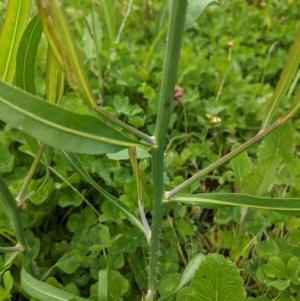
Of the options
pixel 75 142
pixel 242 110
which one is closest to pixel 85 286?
pixel 75 142

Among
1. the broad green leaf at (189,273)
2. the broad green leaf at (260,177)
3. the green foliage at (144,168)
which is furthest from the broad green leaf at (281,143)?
the broad green leaf at (189,273)

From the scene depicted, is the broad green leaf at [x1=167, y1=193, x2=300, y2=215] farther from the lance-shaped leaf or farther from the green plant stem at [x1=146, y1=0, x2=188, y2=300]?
the lance-shaped leaf

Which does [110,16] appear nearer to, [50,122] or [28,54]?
[28,54]

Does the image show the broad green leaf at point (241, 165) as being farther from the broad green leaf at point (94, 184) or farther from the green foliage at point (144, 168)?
the broad green leaf at point (94, 184)

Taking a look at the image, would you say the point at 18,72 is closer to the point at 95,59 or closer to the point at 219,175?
the point at 219,175

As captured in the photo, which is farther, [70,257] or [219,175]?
[219,175]

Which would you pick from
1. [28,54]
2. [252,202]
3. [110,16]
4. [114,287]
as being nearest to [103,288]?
[114,287]

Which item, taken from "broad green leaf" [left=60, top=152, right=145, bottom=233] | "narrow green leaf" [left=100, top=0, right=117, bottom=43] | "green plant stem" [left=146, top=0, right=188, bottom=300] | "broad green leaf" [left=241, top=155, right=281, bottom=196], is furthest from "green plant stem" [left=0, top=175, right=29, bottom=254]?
"narrow green leaf" [left=100, top=0, right=117, bottom=43]
